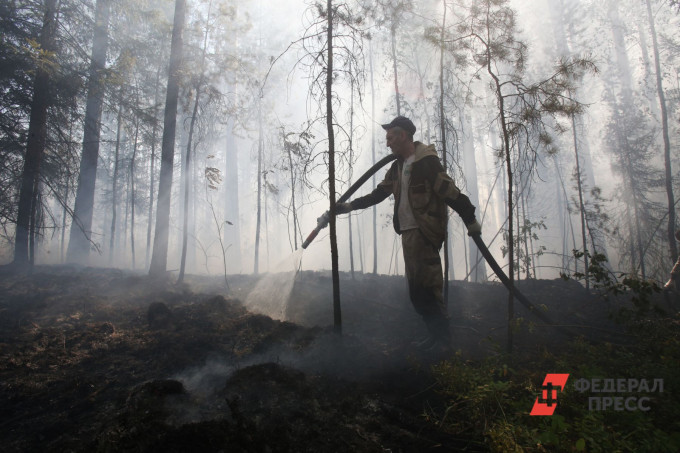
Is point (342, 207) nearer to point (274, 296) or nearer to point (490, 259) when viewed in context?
point (490, 259)

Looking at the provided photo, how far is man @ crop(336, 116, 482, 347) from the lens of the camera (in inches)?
137

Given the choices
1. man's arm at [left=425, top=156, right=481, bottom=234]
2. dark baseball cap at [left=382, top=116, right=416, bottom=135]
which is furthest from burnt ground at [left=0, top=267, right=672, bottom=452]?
dark baseball cap at [left=382, top=116, right=416, bottom=135]

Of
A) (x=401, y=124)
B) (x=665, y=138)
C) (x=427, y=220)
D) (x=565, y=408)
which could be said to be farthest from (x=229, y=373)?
(x=665, y=138)

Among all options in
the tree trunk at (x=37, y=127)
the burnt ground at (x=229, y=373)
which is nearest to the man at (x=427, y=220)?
the burnt ground at (x=229, y=373)

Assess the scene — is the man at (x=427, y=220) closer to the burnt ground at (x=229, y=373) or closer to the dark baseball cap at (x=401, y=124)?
the dark baseball cap at (x=401, y=124)

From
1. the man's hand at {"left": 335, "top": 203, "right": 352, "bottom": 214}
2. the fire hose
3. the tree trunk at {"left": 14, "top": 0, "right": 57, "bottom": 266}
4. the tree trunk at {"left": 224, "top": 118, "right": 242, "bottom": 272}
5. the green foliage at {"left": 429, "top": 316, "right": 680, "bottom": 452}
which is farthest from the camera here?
the tree trunk at {"left": 224, "top": 118, "right": 242, "bottom": 272}

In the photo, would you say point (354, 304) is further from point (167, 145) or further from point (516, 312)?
point (167, 145)

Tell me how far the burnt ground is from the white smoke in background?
0.48 metres

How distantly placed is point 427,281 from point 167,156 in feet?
30.0

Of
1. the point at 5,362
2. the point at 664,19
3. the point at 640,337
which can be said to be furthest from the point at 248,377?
the point at 664,19

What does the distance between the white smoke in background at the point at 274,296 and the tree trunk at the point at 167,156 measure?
10.2ft

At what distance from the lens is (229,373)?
9.58 ft

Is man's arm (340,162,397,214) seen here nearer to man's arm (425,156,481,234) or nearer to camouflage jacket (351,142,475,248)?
camouflage jacket (351,142,475,248)

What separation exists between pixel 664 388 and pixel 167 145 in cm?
1127
